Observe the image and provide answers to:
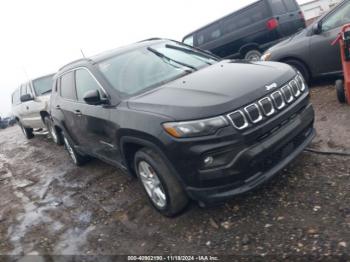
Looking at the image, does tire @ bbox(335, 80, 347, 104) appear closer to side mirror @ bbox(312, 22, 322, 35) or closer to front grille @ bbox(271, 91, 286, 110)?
side mirror @ bbox(312, 22, 322, 35)

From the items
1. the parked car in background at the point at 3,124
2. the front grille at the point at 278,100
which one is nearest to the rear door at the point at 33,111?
the front grille at the point at 278,100

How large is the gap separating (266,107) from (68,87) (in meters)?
3.50

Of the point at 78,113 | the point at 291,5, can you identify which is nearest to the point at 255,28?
the point at 291,5

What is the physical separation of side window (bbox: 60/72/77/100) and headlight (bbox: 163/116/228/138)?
Result: 8.77ft

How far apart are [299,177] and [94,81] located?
8.86 ft

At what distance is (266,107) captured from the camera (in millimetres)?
3342

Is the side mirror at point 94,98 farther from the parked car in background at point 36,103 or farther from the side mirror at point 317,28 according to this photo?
the parked car in background at point 36,103

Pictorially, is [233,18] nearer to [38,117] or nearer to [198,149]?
[38,117]

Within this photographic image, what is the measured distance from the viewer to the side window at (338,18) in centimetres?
623

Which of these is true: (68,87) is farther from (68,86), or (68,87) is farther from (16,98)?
(16,98)

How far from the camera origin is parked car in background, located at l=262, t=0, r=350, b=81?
6340 mm

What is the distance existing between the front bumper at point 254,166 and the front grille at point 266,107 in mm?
210

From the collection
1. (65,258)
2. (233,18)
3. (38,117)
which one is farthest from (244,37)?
(65,258)

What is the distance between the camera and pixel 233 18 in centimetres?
1091
